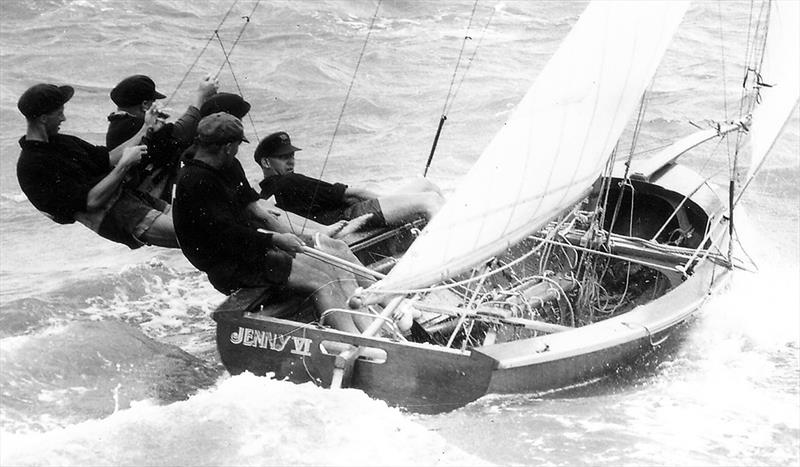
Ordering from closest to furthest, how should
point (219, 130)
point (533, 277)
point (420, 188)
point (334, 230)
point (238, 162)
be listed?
1. point (219, 130)
2. point (238, 162)
3. point (533, 277)
4. point (334, 230)
5. point (420, 188)

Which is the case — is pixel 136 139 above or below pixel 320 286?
above

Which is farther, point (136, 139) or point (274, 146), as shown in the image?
point (274, 146)

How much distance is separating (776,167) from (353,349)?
291 inches

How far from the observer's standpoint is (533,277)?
22.4 ft

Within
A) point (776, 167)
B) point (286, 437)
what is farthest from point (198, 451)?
point (776, 167)

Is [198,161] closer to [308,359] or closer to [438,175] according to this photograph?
[308,359]

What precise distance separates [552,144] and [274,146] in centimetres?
216

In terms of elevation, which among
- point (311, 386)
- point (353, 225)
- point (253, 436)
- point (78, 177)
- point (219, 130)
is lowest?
point (253, 436)

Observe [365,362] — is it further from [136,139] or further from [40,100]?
[40,100]

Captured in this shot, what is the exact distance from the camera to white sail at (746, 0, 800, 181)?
6.97 meters

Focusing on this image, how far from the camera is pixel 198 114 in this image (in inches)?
259

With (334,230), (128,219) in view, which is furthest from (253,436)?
(334,230)

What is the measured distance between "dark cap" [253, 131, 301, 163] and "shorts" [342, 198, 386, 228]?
0.66m

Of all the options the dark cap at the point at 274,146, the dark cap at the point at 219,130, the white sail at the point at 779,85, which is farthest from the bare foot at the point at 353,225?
the white sail at the point at 779,85
